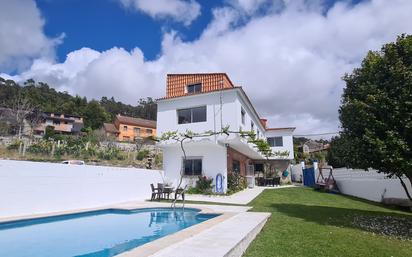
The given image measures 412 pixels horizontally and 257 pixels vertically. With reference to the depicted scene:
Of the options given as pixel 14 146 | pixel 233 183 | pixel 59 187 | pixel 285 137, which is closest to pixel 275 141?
pixel 285 137

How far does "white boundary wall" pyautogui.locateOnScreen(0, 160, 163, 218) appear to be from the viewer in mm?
9492

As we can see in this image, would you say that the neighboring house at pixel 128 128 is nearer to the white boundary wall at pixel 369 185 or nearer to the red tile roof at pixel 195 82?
the red tile roof at pixel 195 82

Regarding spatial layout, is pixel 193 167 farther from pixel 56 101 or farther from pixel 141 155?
pixel 56 101

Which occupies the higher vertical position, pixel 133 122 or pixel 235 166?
pixel 133 122

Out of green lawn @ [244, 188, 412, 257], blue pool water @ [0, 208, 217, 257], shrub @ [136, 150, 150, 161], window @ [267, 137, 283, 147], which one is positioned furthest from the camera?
shrub @ [136, 150, 150, 161]

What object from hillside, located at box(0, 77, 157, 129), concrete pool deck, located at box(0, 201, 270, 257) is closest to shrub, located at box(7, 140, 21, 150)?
Answer: concrete pool deck, located at box(0, 201, 270, 257)

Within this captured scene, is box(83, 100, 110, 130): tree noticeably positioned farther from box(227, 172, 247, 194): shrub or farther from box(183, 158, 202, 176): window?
box(227, 172, 247, 194): shrub

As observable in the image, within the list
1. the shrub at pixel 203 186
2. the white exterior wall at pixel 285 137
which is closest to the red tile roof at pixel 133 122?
the white exterior wall at pixel 285 137

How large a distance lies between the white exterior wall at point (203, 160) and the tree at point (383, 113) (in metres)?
10.2

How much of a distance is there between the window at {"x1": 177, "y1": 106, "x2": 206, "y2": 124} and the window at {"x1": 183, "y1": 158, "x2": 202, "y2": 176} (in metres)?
2.91

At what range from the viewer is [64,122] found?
62.8 m

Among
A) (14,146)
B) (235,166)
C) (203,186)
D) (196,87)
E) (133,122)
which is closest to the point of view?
(203,186)

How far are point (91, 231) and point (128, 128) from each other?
54.8 meters

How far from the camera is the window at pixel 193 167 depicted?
19594mm
